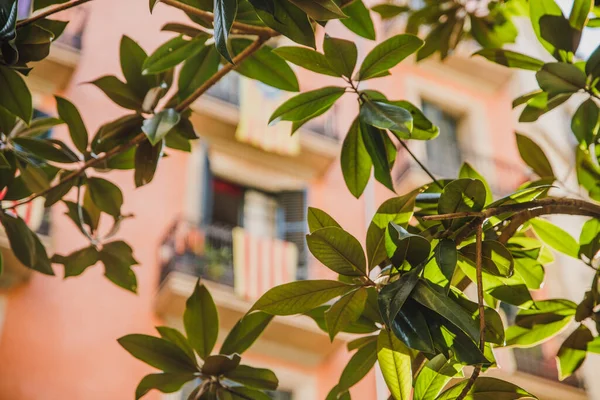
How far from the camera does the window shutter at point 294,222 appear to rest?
210 inches

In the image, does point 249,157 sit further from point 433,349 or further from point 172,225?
→ point 433,349

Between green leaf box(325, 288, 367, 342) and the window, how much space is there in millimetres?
4972

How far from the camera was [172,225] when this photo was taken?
4945 millimetres

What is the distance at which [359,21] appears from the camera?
1.08 metres

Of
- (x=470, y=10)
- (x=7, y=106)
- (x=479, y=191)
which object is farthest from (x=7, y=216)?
(x=470, y=10)

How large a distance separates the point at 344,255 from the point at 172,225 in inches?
165

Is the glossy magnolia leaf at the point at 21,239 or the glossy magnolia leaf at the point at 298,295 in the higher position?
the glossy magnolia leaf at the point at 298,295

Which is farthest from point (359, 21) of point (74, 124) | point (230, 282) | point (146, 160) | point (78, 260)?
point (230, 282)

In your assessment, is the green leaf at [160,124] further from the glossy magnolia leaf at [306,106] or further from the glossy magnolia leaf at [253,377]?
the glossy magnolia leaf at [253,377]

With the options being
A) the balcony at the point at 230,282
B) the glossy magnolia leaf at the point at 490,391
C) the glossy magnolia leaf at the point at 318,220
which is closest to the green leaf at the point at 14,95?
the glossy magnolia leaf at the point at 318,220

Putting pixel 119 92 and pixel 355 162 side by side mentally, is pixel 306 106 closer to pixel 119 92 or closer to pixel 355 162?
pixel 355 162

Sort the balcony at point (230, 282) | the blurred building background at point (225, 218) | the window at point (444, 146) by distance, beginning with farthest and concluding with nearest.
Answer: the window at point (444, 146) → the balcony at point (230, 282) → the blurred building background at point (225, 218)

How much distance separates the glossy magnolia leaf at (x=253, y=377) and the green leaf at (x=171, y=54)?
421 mm

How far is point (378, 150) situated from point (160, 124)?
28 centimetres
